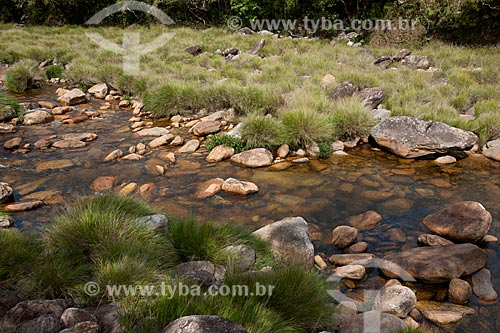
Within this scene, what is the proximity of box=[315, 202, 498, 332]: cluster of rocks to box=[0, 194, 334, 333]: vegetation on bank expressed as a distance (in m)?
0.54

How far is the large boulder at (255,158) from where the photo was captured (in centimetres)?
640

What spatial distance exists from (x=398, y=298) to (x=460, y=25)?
14.1 meters

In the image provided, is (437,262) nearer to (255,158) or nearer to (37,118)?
(255,158)

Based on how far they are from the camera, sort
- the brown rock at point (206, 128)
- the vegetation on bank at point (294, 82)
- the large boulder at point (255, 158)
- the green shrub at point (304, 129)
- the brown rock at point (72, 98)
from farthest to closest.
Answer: the brown rock at point (72, 98) → the brown rock at point (206, 128) → the vegetation on bank at point (294, 82) → the green shrub at point (304, 129) → the large boulder at point (255, 158)

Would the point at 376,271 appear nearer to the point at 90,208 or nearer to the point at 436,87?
the point at 90,208

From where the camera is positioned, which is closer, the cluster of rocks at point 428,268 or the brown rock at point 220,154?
the cluster of rocks at point 428,268

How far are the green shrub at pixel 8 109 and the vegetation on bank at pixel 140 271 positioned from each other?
6.30 metres

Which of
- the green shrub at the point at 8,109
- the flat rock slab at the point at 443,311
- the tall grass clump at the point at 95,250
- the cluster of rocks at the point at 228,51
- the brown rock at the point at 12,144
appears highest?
the cluster of rocks at the point at 228,51

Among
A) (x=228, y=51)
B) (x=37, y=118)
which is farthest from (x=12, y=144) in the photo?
(x=228, y=51)

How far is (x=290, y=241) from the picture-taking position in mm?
3977

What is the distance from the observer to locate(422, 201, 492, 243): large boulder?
4.27 meters

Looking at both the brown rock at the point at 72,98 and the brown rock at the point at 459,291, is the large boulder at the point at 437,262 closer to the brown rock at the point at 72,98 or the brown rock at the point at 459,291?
the brown rock at the point at 459,291

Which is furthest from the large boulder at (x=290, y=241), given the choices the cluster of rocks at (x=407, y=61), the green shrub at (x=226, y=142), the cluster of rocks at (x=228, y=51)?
the cluster of rocks at (x=228, y=51)

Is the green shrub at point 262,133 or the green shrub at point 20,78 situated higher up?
the green shrub at point 20,78
